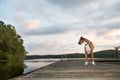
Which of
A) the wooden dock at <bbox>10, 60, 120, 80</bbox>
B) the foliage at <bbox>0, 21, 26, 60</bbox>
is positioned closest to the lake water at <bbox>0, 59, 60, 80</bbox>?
the foliage at <bbox>0, 21, 26, 60</bbox>

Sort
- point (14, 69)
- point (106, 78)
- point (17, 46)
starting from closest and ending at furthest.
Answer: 1. point (106, 78)
2. point (14, 69)
3. point (17, 46)

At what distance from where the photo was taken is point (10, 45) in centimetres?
4044

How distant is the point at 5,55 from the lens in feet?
133

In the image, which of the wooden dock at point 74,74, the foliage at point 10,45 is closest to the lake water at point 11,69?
the foliage at point 10,45

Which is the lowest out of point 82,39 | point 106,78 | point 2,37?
point 106,78

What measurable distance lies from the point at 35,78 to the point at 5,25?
1411 inches

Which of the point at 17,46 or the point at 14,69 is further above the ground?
the point at 17,46

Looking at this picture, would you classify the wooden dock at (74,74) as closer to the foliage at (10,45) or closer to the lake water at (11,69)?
the lake water at (11,69)

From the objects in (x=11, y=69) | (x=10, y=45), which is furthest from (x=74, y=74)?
(x=10, y=45)

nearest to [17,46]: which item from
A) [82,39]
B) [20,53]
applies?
[20,53]

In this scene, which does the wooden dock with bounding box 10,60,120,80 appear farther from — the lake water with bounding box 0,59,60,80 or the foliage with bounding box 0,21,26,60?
the foliage with bounding box 0,21,26,60

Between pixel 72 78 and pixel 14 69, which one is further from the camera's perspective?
pixel 14 69

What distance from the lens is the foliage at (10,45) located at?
39.3m

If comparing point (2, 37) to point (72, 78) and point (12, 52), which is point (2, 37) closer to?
point (12, 52)
